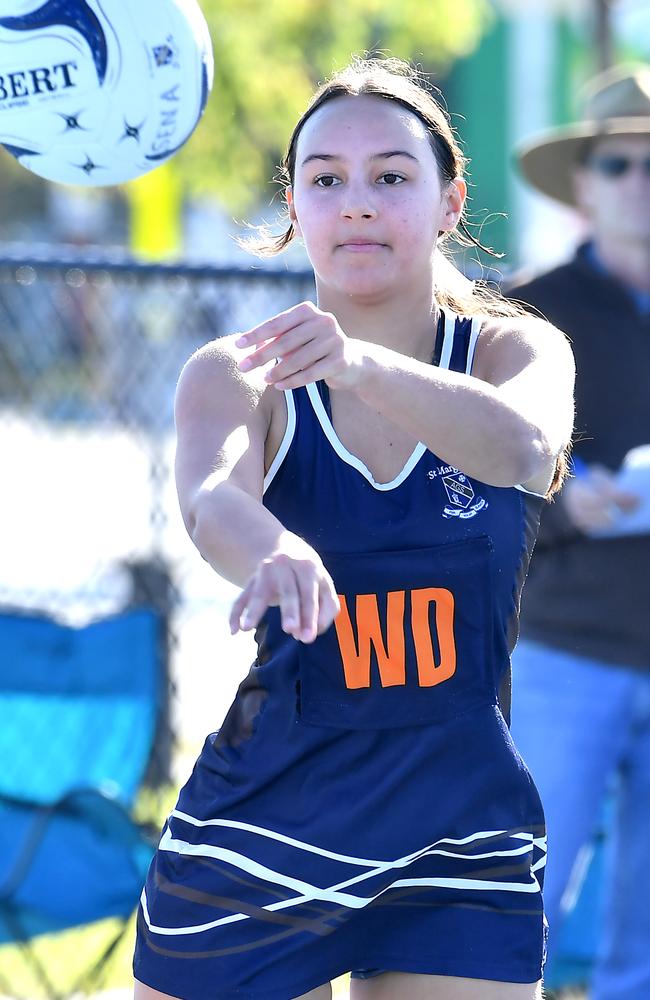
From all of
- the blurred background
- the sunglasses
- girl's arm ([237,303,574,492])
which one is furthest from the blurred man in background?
girl's arm ([237,303,574,492])

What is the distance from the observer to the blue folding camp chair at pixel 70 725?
3.92 meters

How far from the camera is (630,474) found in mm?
3371

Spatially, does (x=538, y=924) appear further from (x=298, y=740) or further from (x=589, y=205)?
(x=589, y=205)

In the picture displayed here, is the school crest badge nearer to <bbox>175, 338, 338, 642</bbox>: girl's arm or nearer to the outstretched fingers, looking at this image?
<bbox>175, 338, 338, 642</bbox>: girl's arm

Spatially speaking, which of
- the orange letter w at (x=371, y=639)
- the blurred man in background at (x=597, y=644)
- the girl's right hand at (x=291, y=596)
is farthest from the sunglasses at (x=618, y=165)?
the girl's right hand at (x=291, y=596)

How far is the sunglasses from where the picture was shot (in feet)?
12.5

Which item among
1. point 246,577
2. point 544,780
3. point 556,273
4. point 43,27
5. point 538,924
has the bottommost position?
point 544,780

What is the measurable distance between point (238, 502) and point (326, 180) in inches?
22.5

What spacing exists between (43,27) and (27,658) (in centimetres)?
214

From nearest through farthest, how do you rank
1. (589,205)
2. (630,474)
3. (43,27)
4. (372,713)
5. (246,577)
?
1. (246,577)
2. (372,713)
3. (43,27)
4. (630,474)
5. (589,205)

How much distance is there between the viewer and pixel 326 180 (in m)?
2.19

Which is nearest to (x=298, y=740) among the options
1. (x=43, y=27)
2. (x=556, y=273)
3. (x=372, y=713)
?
(x=372, y=713)

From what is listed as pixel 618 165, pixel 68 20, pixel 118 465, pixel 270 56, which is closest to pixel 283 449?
pixel 68 20

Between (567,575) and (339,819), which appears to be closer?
(339,819)
